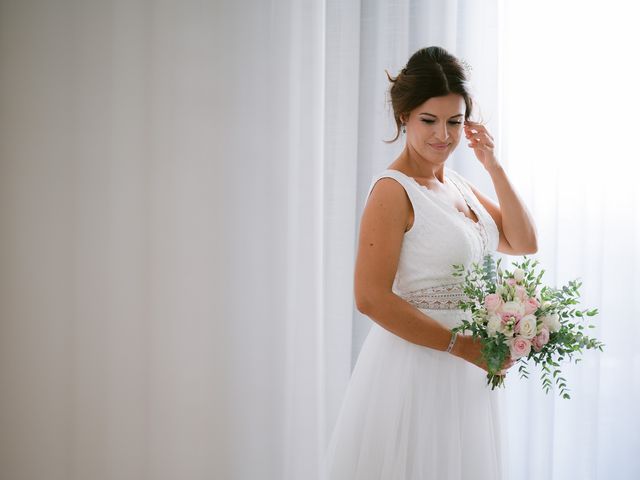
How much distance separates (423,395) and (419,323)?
210mm

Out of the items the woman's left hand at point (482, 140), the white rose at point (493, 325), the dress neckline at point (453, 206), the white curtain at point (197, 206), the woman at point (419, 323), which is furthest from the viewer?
the white curtain at point (197, 206)

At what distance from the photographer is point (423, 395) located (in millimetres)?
1747

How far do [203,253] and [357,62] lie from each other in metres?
0.92

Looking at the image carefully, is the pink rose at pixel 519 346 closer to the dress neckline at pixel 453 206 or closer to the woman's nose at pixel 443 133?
the dress neckline at pixel 453 206

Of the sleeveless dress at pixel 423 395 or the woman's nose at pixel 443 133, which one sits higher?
the woman's nose at pixel 443 133

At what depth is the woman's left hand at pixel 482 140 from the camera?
6.25 feet

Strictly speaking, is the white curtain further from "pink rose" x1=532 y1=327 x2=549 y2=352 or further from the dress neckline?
"pink rose" x1=532 y1=327 x2=549 y2=352

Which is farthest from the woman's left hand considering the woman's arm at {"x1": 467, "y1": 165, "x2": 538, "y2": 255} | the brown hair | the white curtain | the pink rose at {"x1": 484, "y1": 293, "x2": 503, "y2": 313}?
the white curtain

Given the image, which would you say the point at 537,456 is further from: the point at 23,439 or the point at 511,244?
the point at 23,439

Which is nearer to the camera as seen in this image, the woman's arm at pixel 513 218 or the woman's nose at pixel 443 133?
the woman's nose at pixel 443 133

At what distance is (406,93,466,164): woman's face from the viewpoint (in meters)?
1.75

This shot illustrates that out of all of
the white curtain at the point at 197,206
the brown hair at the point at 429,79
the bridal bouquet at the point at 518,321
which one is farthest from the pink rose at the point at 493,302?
the white curtain at the point at 197,206

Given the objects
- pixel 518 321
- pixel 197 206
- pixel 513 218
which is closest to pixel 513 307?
pixel 518 321

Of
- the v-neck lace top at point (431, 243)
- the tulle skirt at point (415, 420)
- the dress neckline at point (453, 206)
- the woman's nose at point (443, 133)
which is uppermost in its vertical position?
the woman's nose at point (443, 133)
